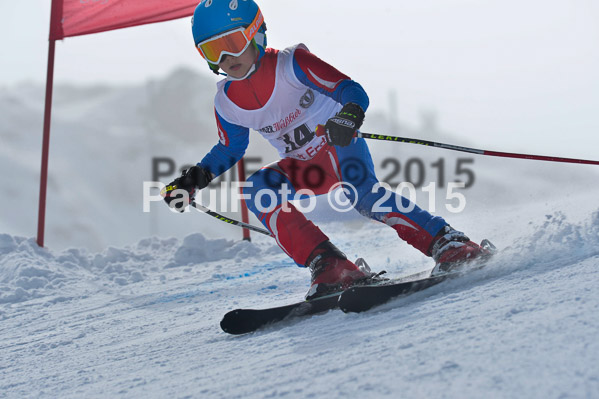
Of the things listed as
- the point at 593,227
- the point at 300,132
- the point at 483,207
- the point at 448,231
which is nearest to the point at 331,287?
the point at 448,231

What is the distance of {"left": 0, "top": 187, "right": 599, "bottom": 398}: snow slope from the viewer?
136 cm

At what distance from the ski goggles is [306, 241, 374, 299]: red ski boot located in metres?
1.01

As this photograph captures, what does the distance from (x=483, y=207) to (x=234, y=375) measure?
5175 mm

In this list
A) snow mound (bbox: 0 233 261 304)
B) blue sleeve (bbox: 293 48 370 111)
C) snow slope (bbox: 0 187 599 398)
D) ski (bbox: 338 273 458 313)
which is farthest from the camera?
snow mound (bbox: 0 233 261 304)

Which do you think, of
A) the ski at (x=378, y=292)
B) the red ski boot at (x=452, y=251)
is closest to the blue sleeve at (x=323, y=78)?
the red ski boot at (x=452, y=251)

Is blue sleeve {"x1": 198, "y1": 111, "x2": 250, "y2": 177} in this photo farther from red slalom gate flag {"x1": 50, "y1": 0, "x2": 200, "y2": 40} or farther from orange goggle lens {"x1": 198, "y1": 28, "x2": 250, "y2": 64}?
red slalom gate flag {"x1": 50, "y1": 0, "x2": 200, "y2": 40}

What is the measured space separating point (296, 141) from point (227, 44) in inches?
24.0

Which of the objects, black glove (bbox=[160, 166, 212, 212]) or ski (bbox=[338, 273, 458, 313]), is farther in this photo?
black glove (bbox=[160, 166, 212, 212])

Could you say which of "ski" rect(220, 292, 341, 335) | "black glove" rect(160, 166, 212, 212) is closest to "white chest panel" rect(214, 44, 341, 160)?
"black glove" rect(160, 166, 212, 212)

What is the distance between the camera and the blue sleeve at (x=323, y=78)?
2752 millimetres

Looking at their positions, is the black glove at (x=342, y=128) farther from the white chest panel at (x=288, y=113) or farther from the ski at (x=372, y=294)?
the ski at (x=372, y=294)

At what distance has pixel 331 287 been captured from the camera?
8.46 ft

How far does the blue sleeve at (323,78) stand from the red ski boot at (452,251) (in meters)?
0.71

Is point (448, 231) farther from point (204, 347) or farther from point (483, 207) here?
point (483, 207)
